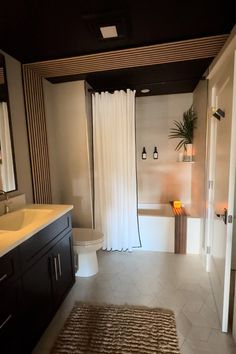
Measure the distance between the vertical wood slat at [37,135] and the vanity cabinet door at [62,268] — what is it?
0.67 meters

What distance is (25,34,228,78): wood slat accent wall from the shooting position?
1783mm

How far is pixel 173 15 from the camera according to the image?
146 centimetres

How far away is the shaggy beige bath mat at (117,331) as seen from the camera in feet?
4.82

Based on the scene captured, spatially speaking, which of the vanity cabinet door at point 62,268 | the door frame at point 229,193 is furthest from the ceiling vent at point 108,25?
the vanity cabinet door at point 62,268

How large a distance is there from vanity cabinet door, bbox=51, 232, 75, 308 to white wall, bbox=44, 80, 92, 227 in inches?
33.2

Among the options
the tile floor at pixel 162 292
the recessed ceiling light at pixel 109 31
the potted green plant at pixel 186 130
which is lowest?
the tile floor at pixel 162 292

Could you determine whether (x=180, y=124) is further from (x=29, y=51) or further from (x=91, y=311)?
(x=91, y=311)

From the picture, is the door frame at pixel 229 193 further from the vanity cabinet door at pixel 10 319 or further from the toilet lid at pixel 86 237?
the vanity cabinet door at pixel 10 319

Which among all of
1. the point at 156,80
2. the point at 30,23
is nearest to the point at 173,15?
the point at 30,23

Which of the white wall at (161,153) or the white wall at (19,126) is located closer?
the white wall at (19,126)

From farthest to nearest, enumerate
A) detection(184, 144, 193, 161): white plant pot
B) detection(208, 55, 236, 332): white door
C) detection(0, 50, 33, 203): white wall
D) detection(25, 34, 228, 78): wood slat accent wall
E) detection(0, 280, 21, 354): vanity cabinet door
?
detection(184, 144, 193, 161): white plant pot < detection(0, 50, 33, 203): white wall < detection(25, 34, 228, 78): wood slat accent wall < detection(208, 55, 236, 332): white door < detection(0, 280, 21, 354): vanity cabinet door

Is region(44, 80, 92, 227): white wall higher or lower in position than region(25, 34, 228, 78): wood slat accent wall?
lower

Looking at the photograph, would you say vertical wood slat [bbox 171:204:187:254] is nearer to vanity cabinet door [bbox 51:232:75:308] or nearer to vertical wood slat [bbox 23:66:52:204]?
vanity cabinet door [bbox 51:232:75:308]

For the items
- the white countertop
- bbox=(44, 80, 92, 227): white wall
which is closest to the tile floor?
bbox=(44, 80, 92, 227): white wall
